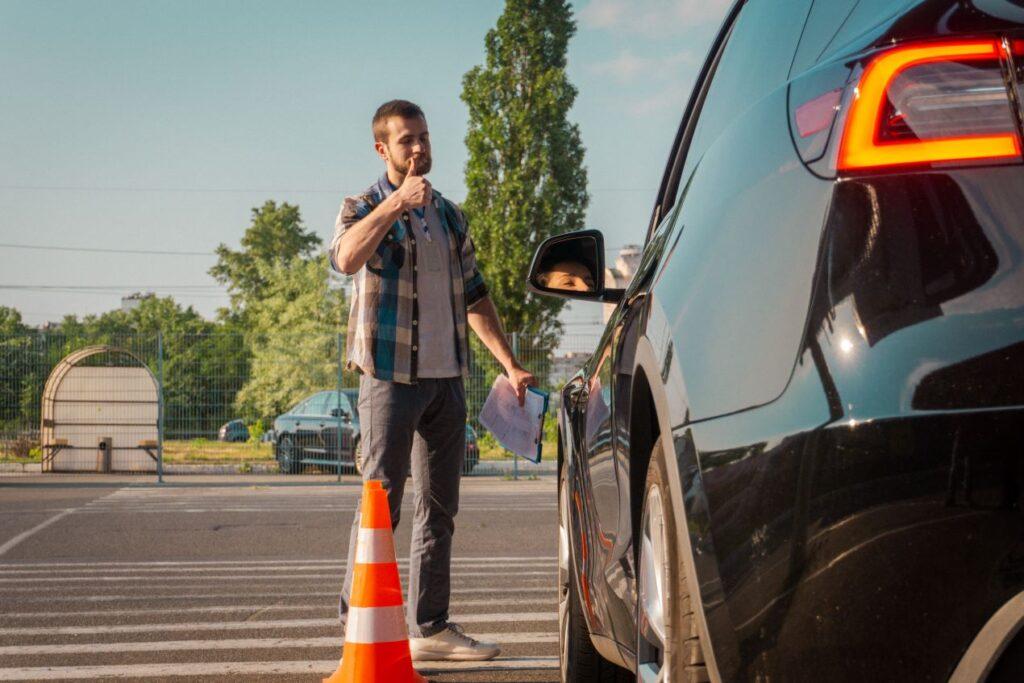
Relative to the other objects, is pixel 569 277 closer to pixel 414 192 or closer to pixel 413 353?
pixel 414 192

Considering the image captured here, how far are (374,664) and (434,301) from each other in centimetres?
150

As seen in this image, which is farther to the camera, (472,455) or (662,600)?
(472,455)

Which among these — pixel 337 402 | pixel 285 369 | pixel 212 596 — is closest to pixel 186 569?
pixel 212 596

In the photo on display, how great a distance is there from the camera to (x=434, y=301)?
486 cm

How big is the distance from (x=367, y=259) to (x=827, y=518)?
11.2 feet

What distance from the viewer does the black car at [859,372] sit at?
126 centimetres

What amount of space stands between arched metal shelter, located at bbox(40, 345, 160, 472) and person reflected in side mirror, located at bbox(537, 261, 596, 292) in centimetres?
1686

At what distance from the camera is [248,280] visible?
266 ft

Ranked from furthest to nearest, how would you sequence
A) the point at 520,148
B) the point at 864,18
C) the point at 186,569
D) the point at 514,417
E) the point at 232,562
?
the point at 520,148 → the point at 232,562 → the point at 186,569 → the point at 514,417 → the point at 864,18

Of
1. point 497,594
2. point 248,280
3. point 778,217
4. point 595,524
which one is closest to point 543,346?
point 497,594

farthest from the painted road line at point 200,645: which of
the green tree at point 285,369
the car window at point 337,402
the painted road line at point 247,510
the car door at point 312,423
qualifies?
the car window at point 337,402

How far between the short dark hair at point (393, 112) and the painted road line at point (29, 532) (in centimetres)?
564

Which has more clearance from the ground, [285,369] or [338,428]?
[285,369]

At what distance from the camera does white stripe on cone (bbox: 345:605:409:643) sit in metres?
3.88
